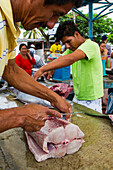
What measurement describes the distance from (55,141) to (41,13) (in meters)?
1.10

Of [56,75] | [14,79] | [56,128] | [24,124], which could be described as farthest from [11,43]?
[56,75]

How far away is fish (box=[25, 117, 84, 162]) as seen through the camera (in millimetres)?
1466

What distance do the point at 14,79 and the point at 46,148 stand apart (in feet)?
2.53

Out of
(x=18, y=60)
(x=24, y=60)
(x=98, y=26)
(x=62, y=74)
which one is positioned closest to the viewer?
(x=62, y=74)

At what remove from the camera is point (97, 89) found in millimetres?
2680

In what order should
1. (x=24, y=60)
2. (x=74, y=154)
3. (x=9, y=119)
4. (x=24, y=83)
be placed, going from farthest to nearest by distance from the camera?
(x=24, y=60)
(x=24, y=83)
(x=74, y=154)
(x=9, y=119)

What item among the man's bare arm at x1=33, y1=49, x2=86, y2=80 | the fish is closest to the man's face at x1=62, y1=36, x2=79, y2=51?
the man's bare arm at x1=33, y1=49, x2=86, y2=80

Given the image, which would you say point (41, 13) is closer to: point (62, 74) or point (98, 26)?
point (62, 74)

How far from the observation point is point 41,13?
1216 millimetres

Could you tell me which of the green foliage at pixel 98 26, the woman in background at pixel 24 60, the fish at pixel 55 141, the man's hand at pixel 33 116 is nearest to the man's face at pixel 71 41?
the fish at pixel 55 141

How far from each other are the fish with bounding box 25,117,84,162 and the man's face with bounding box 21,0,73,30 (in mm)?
930

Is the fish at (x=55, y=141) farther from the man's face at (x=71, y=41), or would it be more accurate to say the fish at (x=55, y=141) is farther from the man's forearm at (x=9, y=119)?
the man's face at (x=71, y=41)

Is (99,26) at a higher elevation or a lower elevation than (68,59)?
higher

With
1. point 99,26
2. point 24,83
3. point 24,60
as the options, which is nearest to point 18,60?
point 24,60
